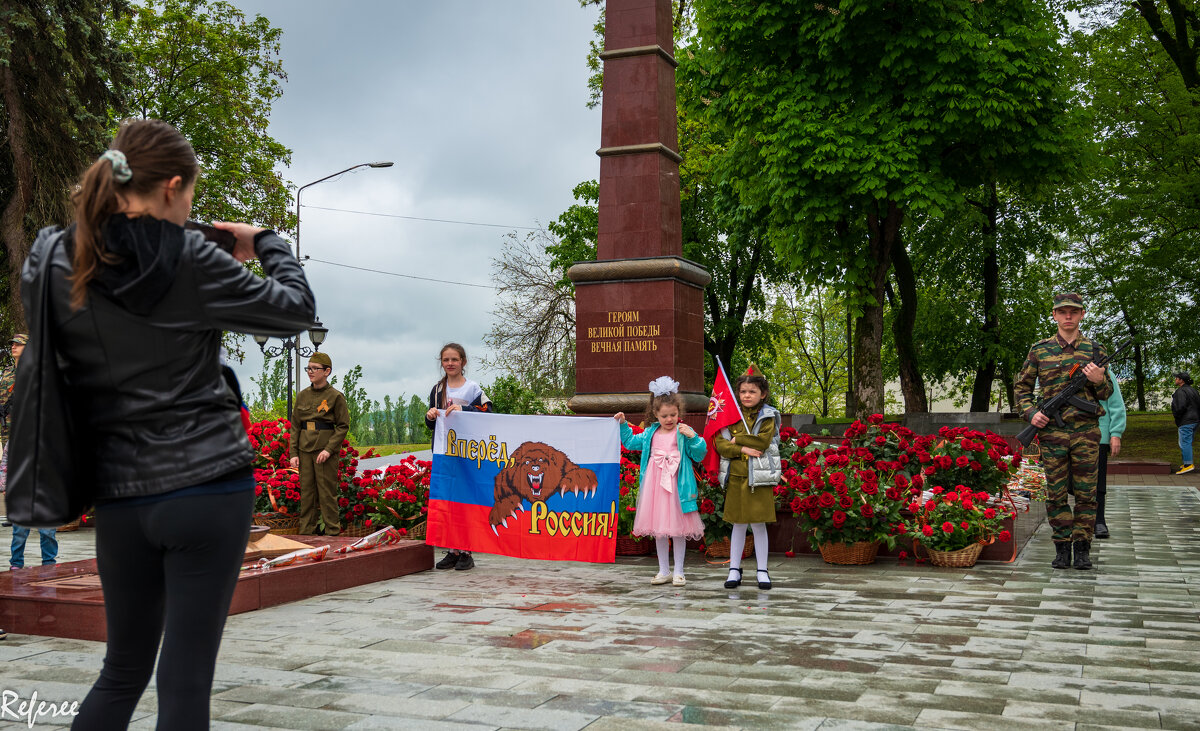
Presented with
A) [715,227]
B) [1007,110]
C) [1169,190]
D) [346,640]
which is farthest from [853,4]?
[346,640]

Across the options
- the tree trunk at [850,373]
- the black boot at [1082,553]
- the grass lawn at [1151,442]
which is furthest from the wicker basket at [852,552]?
the tree trunk at [850,373]

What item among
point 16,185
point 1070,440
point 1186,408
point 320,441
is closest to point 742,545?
point 1070,440

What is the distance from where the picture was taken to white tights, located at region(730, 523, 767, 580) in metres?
7.94

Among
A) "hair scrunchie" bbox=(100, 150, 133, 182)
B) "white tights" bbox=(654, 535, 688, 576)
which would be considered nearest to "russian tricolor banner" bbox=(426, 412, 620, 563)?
"white tights" bbox=(654, 535, 688, 576)

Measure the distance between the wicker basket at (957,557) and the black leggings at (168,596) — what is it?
7323mm

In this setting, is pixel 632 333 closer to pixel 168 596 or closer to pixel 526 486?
pixel 526 486

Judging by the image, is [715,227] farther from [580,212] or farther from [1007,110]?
[1007,110]

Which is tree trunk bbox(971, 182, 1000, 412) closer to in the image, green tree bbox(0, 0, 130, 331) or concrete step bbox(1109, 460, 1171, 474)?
concrete step bbox(1109, 460, 1171, 474)

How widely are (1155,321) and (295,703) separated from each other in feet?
106

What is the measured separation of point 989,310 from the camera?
3409 cm

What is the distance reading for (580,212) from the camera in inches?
1501

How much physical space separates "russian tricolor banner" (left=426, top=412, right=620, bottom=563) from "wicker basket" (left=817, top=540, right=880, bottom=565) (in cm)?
197

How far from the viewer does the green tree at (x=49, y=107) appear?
2200cm

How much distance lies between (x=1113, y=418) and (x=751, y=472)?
4314 millimetres
